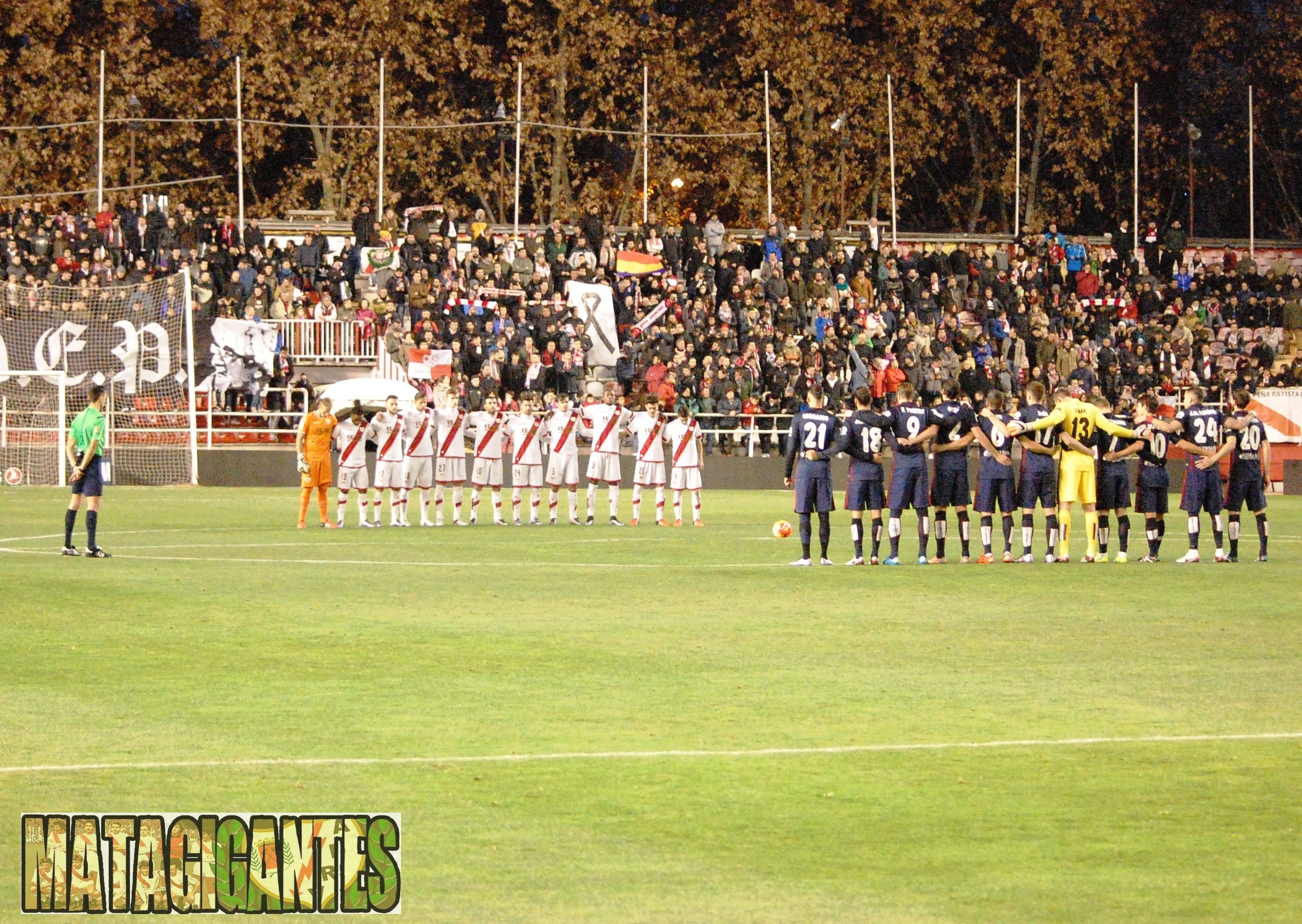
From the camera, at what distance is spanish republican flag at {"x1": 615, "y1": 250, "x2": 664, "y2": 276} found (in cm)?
4422

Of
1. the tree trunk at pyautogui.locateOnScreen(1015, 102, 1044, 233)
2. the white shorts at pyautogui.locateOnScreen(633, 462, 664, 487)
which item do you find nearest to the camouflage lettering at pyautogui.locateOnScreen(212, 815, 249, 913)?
the white shorts at pyautogui.locateOnScreen(633, 462, 664, 487)

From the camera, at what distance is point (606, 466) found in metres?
29.7

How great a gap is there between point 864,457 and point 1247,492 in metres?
4.84

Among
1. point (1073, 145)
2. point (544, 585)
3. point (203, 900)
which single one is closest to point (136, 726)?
point (203, 900)

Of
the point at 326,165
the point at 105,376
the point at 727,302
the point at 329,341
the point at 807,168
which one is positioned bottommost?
the point at 105,376

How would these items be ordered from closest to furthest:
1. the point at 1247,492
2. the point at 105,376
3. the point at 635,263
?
the point at 1247,492, the point at 105,376, the point at 635,263

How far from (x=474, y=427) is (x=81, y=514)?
239 inches

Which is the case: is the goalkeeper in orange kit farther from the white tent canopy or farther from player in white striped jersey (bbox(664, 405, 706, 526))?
the white tent canopy

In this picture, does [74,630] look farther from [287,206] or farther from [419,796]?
[287,206]

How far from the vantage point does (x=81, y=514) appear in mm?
29453

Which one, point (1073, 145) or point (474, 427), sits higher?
point (1073, 145)

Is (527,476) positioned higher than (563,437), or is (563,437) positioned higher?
(563,437)

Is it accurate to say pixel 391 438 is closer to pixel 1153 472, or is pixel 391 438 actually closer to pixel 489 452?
pixel 489 452

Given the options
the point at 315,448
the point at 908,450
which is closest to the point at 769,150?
the point at 315,448
